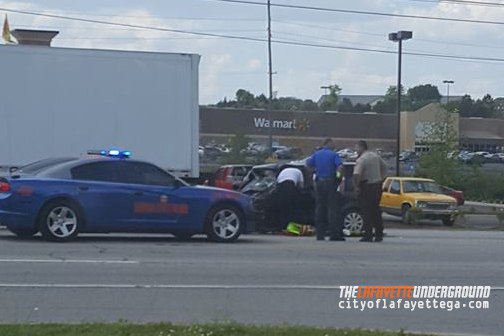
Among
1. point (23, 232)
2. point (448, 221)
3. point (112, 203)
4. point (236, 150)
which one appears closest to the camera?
point (112, 203)

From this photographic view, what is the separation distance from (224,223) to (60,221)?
8.62 ft

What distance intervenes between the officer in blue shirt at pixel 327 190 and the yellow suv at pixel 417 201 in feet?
40.5

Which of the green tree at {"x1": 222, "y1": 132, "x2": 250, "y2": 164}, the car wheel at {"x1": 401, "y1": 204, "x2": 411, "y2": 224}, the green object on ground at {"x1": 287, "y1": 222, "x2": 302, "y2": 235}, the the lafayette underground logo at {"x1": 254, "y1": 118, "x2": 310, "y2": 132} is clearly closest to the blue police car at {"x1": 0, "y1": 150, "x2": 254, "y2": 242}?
the green object on ground at {"x1": 287, "y1": 222, "x2": 302, "y2": 235}

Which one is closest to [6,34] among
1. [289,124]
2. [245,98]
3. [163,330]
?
[163,330]

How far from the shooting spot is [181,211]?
16.5m

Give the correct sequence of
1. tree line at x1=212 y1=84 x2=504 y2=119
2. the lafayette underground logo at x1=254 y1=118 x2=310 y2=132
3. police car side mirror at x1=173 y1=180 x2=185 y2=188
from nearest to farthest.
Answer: police car side mirror at x1=173 y1=180 x2=185 y2=188 → the lafayette underground logo at x1=254 y1=118 x2=310 y2=132 → tree line at x1=212 y1=84 x2=504 y2=119

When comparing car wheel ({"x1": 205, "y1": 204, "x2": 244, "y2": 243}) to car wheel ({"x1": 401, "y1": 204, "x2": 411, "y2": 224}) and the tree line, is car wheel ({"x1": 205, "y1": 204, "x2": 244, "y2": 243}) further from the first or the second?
the tree line

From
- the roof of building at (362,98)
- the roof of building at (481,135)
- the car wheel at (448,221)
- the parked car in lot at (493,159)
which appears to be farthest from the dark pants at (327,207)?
the roof of building at (362,98)

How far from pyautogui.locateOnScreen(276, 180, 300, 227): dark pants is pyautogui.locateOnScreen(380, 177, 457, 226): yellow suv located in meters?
10.5

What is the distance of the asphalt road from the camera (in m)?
10.0

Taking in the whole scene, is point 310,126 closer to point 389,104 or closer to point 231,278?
point 389,104

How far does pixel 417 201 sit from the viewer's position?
1210 inches

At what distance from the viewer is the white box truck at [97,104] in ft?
72.4

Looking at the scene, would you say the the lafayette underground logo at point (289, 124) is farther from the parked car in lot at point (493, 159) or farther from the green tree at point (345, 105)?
the green tree at point (345, 105)
